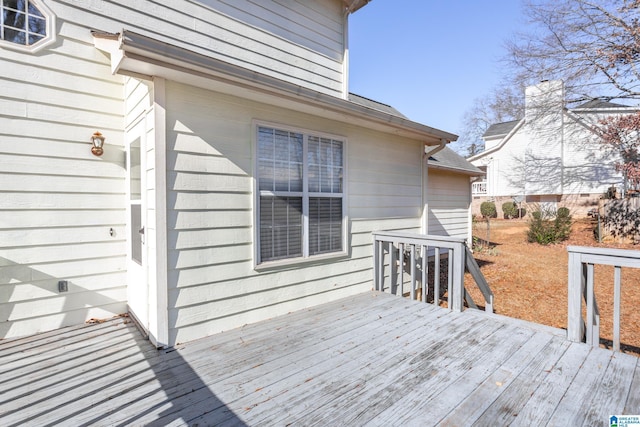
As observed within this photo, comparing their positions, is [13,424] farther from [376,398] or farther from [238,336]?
[376,398]

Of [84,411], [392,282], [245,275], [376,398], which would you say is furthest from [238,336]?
[392,282]

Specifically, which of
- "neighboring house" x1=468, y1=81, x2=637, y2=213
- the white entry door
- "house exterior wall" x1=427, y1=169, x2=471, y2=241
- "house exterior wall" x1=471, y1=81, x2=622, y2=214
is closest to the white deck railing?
"neighboring house" x1=468, y1=81, x2=637, y2=213

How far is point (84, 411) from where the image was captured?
1962 mm

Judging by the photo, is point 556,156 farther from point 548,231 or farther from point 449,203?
point 449,203

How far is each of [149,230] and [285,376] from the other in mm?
1795

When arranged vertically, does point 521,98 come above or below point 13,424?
above

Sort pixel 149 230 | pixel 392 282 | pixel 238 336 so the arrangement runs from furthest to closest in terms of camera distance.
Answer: pixel 392 282, pixel 238 336, pixel 149 230

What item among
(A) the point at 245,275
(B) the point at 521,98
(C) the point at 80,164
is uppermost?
(B) the point at 521,98

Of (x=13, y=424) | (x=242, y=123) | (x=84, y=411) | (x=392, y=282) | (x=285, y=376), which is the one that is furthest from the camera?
(x=392, y=282)

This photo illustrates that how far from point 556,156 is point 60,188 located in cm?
1910

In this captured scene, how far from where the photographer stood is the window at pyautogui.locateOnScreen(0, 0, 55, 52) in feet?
9.63

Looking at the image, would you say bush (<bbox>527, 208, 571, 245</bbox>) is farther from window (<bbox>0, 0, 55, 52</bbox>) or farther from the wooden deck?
window (<bbox>0, 0, 55, 52</bbox>)

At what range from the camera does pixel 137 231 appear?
10.6ft

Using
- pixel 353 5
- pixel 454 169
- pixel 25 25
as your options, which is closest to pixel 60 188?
pixel 25 25
